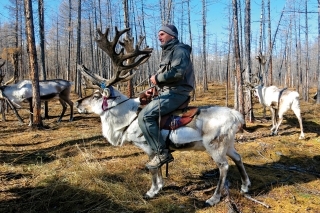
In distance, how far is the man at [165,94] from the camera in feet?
15.2

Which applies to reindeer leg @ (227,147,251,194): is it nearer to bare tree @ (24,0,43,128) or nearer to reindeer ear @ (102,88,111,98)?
reindeer ear @ (102,88,111,98)

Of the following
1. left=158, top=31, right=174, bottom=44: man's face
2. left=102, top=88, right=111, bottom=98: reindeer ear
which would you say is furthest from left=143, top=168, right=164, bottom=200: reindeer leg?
left=158, top=31, right=174, bottom=44: man's face

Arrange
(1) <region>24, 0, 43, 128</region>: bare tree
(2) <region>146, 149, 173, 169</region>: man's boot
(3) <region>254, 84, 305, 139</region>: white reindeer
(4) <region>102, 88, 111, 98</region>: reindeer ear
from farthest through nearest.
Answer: (3) <region>254, 84, 305, 139</region>: white reindeer
(1) <region>24, 0, 43, 128</region>: bare tree
(4) <region>102, 88, 111, 98</region>: reindeer ear
(2) <region>146, 149, 173, 169</region>: man's boot

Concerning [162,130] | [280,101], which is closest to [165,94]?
[162,130]

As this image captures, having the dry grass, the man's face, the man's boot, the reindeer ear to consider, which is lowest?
the dry grass

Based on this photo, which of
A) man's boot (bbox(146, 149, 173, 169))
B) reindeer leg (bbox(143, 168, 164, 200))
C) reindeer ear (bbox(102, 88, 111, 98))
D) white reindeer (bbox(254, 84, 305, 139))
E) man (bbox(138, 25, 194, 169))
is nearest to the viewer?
man (bbox(138, 25, 194, 169))

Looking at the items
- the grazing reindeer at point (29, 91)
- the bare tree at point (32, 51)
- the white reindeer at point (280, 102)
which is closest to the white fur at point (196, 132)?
the bare tree at point (32, 51)

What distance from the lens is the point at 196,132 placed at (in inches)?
187

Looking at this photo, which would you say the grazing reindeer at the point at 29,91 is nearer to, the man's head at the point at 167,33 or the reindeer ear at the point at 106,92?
the reindeer ear at the point at 106,92

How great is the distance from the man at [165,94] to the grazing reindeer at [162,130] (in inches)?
7.7

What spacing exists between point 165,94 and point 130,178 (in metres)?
1.85

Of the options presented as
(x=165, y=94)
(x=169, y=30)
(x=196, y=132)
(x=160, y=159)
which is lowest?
(x=160, y=159)

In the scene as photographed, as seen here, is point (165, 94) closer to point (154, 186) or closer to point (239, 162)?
point (154, 186)

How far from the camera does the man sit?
462 cm
